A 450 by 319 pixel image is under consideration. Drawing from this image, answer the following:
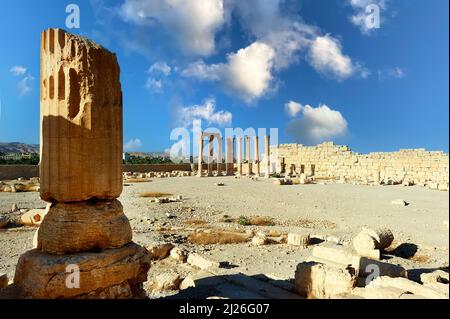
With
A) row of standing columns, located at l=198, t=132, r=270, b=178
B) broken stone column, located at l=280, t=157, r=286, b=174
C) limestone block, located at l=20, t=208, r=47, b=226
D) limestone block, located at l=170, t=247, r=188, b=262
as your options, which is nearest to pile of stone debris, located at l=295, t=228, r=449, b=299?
limestone block, located at l=170, t=247, r=188, b=262

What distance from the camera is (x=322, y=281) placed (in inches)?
215

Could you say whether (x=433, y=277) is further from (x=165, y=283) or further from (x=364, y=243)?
(x=165, y=283)

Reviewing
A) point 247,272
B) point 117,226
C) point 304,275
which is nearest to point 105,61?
point 117,226

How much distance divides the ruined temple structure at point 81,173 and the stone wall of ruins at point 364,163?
2593 cm

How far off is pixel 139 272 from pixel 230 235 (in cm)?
544

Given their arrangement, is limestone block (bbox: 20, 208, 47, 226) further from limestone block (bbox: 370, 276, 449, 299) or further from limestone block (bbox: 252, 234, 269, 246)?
limestone block (bbox: 370, 276, 449, 299)

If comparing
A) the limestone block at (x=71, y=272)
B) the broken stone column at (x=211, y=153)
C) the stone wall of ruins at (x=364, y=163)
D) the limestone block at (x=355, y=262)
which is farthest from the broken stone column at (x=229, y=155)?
the limestone block at (x=71, y=272)

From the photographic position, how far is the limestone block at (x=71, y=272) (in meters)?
4.54

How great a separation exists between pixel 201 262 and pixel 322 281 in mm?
2900

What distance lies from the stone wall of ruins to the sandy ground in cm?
915

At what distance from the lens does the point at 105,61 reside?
5.14 metres

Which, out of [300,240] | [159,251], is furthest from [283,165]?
[159,251]

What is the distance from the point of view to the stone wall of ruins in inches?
1144
